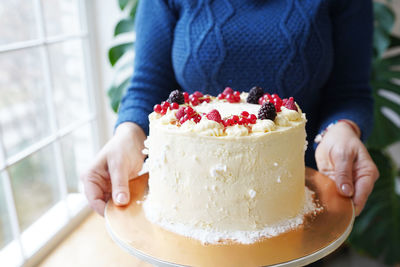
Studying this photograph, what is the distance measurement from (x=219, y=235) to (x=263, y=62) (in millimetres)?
569

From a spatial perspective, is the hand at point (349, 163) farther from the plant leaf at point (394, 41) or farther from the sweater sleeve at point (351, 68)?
the plant leaf at point (394, 41)

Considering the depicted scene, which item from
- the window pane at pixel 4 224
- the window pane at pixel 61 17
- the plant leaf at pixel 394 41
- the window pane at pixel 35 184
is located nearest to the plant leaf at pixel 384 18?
the plant leaf at pixel 394 41

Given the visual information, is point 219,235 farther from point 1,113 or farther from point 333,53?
point 1,113

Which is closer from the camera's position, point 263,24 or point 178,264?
point 178,264

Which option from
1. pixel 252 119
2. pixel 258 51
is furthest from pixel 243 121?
pixel 258 51

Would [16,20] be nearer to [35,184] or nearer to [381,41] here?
[35,184]

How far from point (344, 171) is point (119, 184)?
644mm

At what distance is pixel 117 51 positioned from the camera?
83.7 inches

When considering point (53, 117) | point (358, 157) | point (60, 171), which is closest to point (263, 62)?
point (358, 157)

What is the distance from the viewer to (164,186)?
995 millimetres

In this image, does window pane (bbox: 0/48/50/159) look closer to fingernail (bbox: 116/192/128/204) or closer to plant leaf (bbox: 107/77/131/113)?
plant leaf (bbox: 107/77/131/113)

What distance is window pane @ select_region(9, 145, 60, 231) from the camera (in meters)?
2.43

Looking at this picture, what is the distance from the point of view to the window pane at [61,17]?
7.53ft

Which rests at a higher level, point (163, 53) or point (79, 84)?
point (163, 53)
